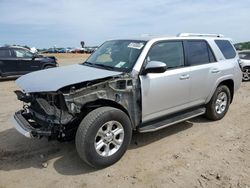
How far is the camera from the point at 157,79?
455 centimetres

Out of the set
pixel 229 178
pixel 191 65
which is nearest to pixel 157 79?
pixel 191 65

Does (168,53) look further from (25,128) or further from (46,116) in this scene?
(25,128)

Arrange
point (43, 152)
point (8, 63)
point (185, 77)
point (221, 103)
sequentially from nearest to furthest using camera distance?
point (43, 152) < point (185, 77) < point (221, 103) < point (8, 63)

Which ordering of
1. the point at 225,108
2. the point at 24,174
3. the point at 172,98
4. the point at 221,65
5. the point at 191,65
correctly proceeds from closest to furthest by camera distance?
1. the point at 24,174
2. the point at 172,98
3. the point at 191,65
4. the point at 221,65
5. the point at 225,108

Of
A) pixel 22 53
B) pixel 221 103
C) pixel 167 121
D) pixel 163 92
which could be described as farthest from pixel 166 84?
pixel 22 53

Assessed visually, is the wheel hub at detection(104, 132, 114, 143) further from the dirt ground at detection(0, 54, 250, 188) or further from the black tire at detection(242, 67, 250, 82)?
the black tire at detection(242, 67, 250, 82)

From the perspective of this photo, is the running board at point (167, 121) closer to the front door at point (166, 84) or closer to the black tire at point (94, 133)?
the front door at point (166, 84)

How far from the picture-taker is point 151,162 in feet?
13.9

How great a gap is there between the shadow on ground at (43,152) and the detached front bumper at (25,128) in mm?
562

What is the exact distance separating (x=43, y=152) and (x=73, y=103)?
1.36m

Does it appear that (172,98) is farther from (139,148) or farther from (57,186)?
(57,186)

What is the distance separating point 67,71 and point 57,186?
1.90 m

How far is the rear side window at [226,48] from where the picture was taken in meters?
6.13

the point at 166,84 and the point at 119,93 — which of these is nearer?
the point at 119,93
